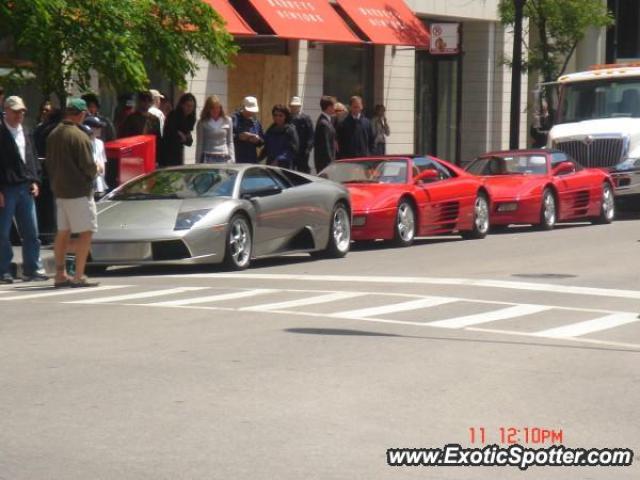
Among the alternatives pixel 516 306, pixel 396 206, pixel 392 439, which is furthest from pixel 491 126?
pixel 392 439

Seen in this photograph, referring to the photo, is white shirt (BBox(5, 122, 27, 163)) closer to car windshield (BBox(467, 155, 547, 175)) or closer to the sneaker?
the sneaker

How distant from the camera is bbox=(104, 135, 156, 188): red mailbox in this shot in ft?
67.1

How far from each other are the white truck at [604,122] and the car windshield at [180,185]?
1295 centimetres

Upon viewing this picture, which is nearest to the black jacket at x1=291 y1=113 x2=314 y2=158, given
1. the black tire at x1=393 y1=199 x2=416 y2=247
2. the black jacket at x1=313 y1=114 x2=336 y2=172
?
the black jacket at x1=313 y1=114 x2=336 y2=172

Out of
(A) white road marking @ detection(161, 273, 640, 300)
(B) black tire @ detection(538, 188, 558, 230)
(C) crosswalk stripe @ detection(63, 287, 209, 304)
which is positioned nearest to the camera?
(C) crosswalk stripe @ detection(63, 287, 209, 304)

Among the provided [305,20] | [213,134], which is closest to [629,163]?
[305,20]

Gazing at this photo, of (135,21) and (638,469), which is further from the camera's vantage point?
(135,21)

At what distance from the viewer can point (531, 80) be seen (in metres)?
44.3

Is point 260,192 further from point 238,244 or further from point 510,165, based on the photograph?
point 510,165

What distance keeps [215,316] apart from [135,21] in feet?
27.6

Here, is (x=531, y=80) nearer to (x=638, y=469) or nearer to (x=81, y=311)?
(x=81, y=311)

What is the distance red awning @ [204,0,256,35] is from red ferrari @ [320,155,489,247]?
20.6ft

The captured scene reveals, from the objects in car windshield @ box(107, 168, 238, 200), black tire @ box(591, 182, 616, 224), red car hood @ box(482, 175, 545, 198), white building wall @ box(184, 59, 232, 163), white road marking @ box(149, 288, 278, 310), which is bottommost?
black tire @ box(591, 182, 616, 224)

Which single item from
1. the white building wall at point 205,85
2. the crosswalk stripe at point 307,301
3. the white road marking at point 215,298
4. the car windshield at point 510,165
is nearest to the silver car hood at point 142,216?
the white road marking at point 215,298
